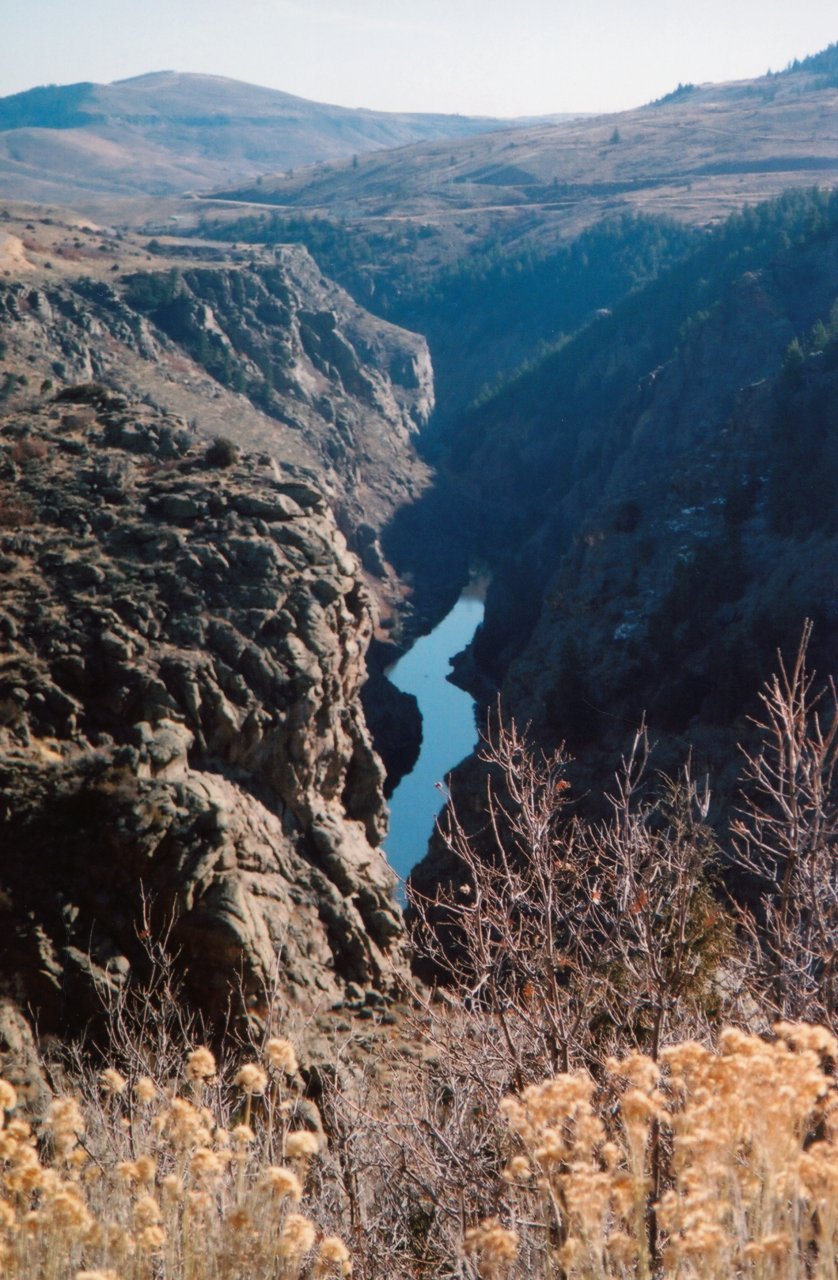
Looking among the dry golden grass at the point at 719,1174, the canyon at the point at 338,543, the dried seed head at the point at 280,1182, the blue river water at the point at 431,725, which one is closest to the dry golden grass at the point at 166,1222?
the dried seed head at the point at 280,1182

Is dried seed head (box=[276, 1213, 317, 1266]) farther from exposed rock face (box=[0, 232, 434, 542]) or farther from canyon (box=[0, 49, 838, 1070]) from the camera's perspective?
exposed rock face (box=[0, 232, 434, 542])

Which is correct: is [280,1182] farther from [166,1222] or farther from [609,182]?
[609,182]

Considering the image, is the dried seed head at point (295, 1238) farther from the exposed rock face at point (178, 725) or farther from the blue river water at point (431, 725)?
the blue river water at point (431, 725)

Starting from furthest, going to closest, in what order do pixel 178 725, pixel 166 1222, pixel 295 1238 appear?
pixel 178 725, pixel 166 1222, pixel 295 1238

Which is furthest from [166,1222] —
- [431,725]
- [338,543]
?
[431,725]

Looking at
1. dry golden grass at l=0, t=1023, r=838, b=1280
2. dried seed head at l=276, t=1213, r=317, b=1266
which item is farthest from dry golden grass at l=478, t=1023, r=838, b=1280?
dried seed head at l=276, t=1213, r=317, b=1266

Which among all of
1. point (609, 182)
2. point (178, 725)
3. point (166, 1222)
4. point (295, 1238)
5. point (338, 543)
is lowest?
point (166, 1222)

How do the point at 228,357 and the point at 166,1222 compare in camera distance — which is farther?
the point at 228,357
